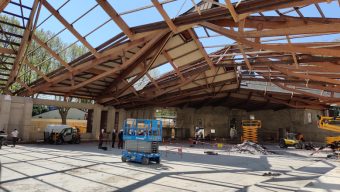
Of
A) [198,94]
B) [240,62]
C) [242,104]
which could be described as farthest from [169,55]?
[242,104]

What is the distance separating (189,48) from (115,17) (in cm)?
667

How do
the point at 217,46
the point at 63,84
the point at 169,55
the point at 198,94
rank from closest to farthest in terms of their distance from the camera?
the point at 217,46 < the point at 169,55 < the point at 63,84 < the point at 198,94

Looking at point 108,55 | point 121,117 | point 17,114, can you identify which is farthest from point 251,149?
point 17,114

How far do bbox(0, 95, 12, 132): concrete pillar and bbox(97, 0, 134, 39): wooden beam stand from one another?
48.9ft

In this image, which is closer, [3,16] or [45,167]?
[45,167]

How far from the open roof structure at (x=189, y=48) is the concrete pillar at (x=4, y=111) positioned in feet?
5.53

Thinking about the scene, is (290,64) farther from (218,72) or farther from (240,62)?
(218,72)

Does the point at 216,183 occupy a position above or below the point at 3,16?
below

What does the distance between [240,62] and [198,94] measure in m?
13.4

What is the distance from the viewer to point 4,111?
961 inches

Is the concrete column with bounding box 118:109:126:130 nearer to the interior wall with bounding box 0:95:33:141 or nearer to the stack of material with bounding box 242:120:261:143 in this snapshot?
the interior wall with bounding box 0:95:33:141

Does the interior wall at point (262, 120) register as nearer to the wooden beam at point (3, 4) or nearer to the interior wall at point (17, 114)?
the interior wall at point (17, 114)

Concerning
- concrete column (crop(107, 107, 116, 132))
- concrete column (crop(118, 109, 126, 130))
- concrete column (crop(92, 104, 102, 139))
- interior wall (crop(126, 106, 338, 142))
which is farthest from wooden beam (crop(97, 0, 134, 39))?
interior wall (crop(126, 106, 338, 142))

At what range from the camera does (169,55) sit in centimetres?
2123
